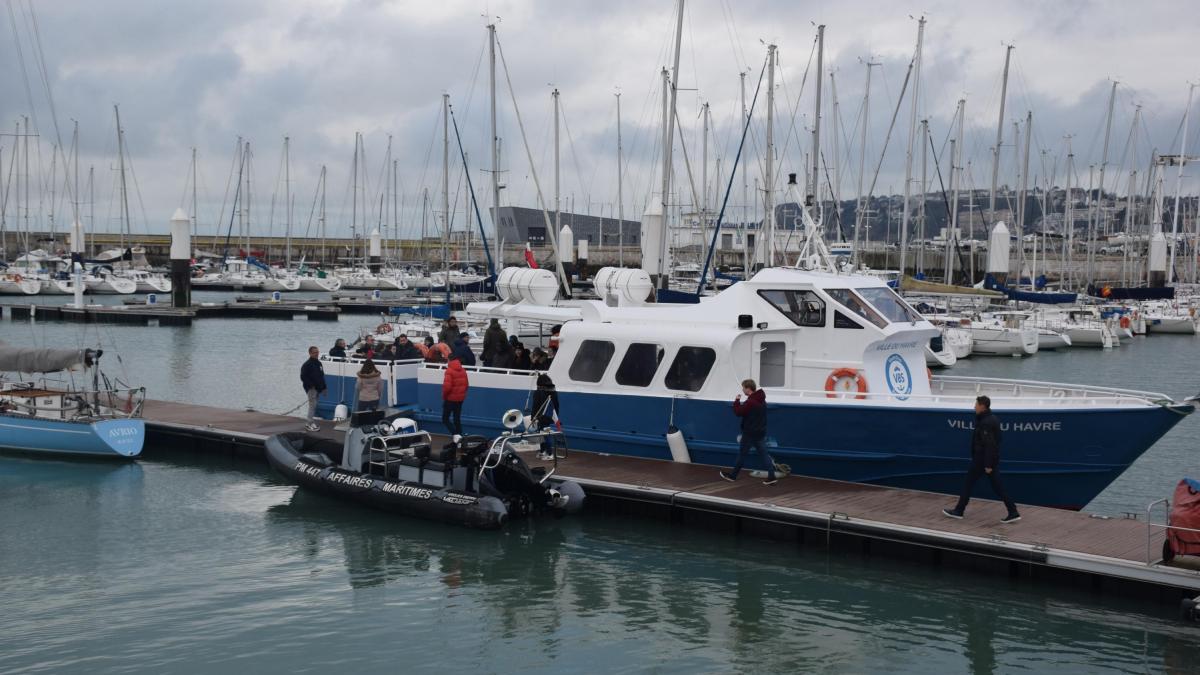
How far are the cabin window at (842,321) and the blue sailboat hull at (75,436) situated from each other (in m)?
12.5

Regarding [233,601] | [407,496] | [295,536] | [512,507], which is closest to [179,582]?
[233,601]

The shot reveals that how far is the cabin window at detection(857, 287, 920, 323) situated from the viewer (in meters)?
16.5

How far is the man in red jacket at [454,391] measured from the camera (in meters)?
17.8

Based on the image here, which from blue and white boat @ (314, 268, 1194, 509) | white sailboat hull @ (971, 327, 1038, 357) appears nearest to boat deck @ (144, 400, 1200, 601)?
blue and white boat @ (314, 268, 1194, 509)

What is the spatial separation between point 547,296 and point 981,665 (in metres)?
12.2

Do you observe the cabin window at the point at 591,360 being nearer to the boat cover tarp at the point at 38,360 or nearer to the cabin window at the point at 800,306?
the cabin window at the point at 800,306

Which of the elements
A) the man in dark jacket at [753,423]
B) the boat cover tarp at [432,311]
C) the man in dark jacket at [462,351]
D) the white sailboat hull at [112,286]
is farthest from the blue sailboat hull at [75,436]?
the white sailboat hull at [112,286]

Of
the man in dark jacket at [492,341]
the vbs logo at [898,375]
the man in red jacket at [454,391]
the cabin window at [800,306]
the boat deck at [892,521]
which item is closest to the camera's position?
the boat deck at [892,521]

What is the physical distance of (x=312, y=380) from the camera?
19734mm

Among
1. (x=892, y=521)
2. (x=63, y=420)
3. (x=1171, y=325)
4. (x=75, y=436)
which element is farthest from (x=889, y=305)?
(x=1171, y=325)

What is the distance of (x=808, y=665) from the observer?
10.8 metres

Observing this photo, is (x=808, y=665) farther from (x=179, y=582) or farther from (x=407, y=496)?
(x=179, y=582)

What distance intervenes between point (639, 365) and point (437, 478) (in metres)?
3.79

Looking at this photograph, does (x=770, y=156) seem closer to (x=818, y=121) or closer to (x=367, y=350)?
(x=818, y=121)
